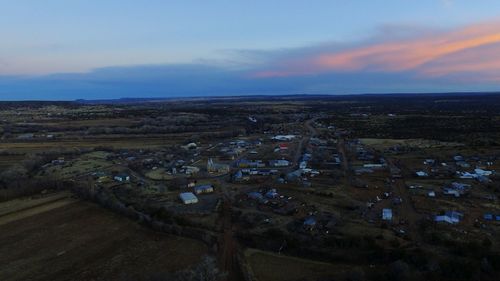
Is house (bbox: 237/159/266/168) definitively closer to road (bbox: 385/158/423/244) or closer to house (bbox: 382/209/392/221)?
road (bbox: 385/158/423/244)

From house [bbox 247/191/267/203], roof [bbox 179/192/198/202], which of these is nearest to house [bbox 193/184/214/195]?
roof [bbox 179/192/198/202]

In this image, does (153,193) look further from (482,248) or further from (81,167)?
(482,248)

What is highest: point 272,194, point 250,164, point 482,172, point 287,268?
point 482,172

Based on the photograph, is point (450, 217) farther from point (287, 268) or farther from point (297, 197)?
point (287, 268)

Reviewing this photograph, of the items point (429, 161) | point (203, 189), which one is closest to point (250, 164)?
point (203, 189)

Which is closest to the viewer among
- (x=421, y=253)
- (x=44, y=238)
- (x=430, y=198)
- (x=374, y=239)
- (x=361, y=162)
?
(x=421, y=253)

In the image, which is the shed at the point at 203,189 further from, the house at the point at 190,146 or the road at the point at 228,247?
the house at the point at 190,146

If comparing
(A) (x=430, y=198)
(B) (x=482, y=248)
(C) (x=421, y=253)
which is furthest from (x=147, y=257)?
(A) (x=430, y=198)
